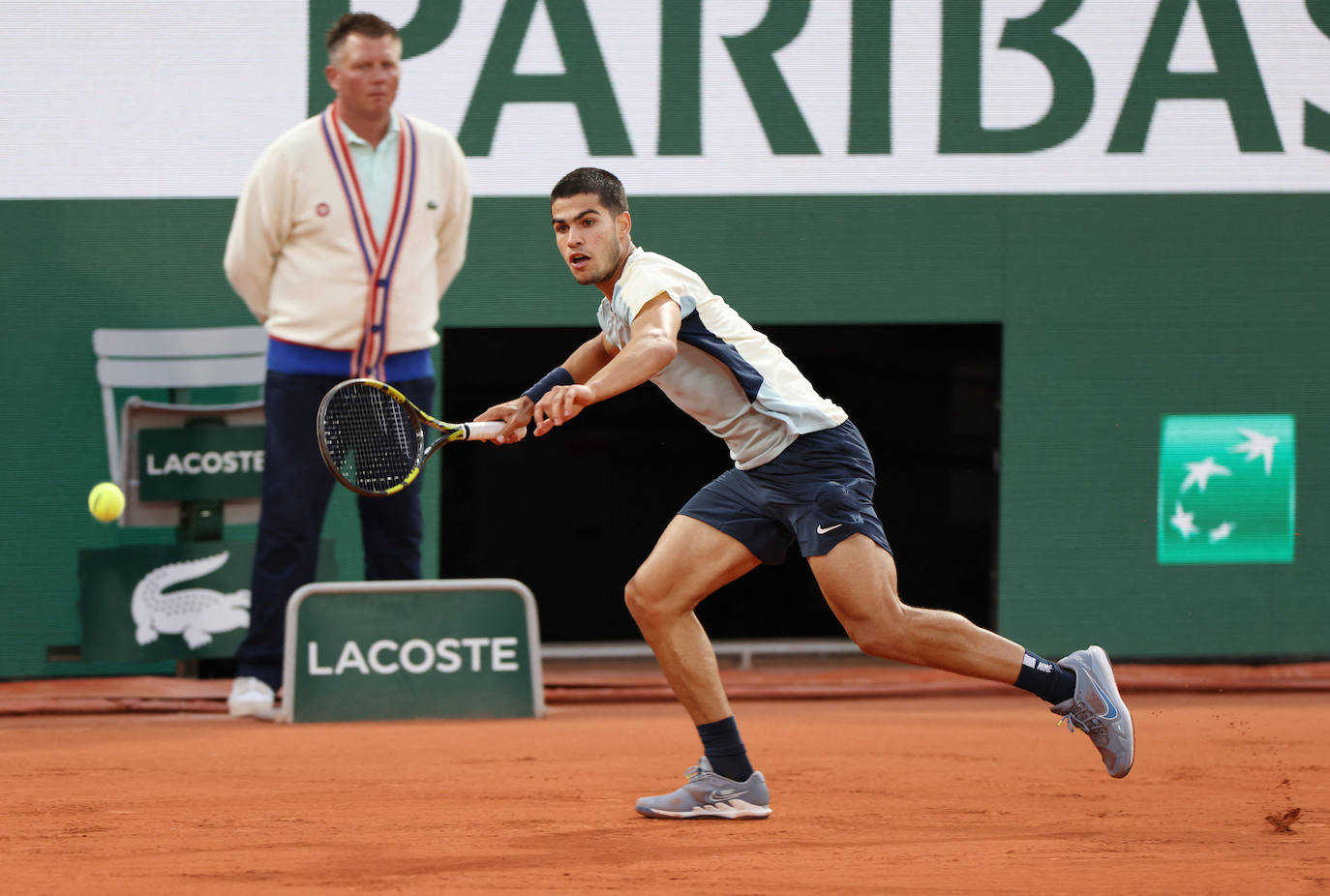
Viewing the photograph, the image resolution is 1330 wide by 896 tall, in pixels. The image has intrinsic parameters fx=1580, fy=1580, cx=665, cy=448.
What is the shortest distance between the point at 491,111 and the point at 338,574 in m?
2.20

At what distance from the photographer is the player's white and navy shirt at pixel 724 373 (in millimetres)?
4027

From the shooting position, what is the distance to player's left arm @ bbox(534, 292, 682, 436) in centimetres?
359

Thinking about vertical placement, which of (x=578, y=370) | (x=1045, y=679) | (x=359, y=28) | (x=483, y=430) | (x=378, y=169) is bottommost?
(x=1045, y=679)

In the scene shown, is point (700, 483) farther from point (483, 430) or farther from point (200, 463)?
point (483, 430)

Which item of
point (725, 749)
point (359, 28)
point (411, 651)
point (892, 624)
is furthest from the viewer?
point (411, 651)

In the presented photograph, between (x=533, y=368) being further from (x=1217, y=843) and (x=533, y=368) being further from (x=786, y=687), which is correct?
(x=1217, y=843)

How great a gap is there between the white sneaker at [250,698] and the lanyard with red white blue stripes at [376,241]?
4.30 ft

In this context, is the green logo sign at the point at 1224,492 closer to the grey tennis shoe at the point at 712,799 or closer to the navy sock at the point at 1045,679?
the navy sock at the point at 1045,679

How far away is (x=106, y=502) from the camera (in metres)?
6.62

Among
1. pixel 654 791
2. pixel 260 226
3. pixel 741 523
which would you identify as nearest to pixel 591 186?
pixel 741 523

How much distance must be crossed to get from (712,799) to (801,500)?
2.82ft

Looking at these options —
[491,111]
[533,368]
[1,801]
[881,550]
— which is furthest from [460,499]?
[881,550]

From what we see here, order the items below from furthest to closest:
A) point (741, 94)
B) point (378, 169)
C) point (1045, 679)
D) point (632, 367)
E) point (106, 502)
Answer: point (741, 94), point (106, 502), point (378, 169), point (1045, 679), point (632, 367)

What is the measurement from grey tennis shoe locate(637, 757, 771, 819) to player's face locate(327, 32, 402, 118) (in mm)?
3121
